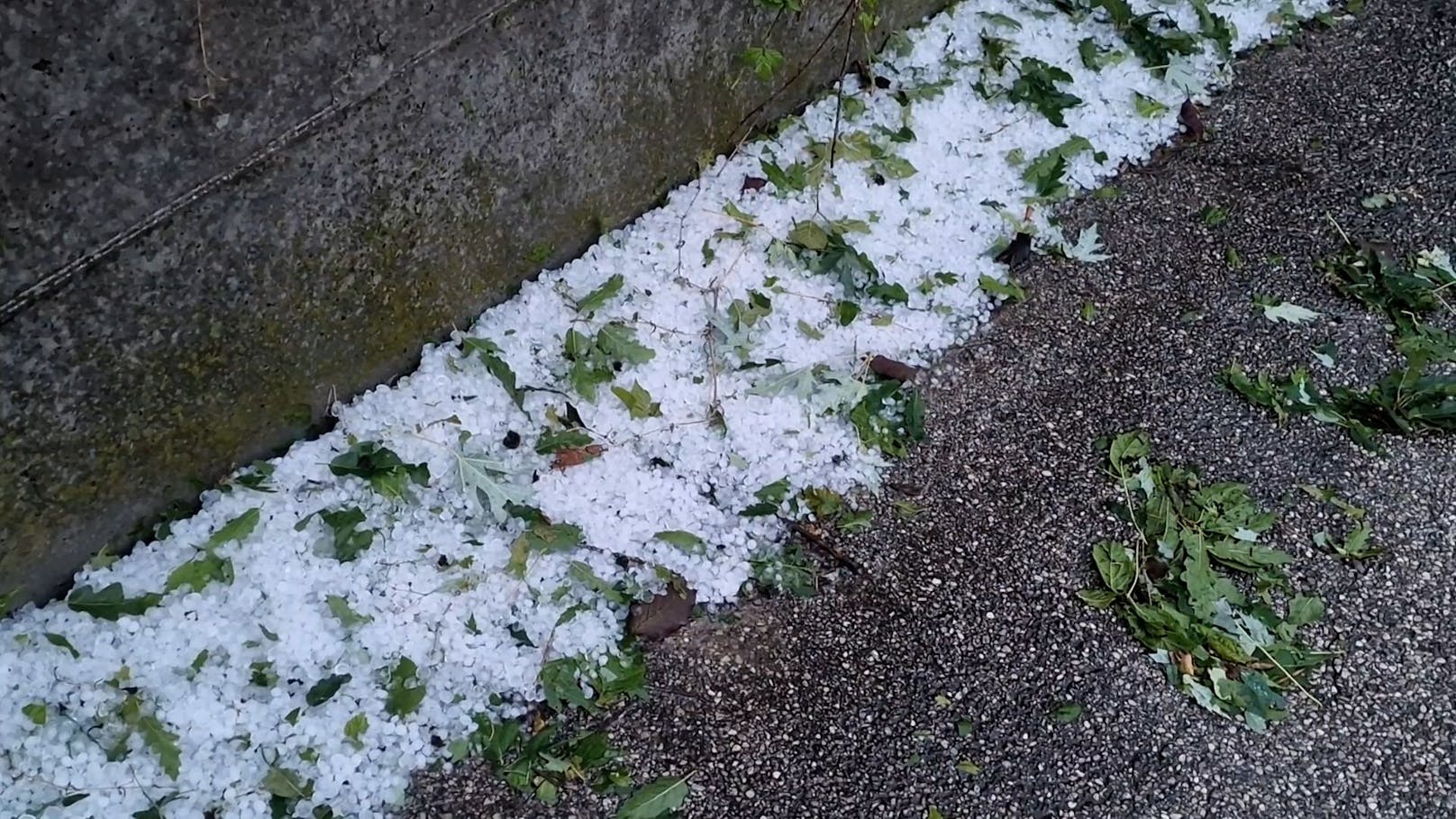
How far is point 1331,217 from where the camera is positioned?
11.5ft

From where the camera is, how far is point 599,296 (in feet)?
9.37

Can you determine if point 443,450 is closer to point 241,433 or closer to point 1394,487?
point 241,433

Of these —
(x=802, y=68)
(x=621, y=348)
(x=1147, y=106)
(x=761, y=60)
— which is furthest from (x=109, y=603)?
(x=1147, y=106)

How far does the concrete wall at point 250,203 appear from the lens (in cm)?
196

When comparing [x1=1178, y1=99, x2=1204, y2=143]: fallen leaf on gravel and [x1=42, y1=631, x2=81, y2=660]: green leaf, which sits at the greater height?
[x1=42, y1=631, x2=81, y2=660]: green leaf

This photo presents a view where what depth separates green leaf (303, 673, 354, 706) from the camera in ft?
7.13

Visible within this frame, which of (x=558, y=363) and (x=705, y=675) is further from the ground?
(x=558, y=363)

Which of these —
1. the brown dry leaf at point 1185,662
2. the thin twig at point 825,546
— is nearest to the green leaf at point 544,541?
the thin twig at point 825,546

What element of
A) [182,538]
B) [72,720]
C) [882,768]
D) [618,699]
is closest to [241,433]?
[182,538]

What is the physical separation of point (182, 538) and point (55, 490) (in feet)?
0.83

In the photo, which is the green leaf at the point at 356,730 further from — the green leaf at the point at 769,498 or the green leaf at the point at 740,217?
the green leaf at the point at 740,217

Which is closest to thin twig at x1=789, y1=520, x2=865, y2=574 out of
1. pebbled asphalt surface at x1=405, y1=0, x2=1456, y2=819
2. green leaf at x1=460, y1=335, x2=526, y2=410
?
pebbled asphalt surface at x1=405, y1=0, x2=1456, y2=819

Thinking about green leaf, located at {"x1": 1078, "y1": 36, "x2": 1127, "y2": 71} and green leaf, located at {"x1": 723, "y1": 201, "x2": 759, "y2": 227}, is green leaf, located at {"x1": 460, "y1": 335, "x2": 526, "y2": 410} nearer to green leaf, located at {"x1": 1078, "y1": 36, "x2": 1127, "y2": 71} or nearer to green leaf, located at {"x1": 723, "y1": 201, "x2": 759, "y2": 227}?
green leaf, located at {"x1": 723, "y1": 201, "x2": 759, "y2": 227}

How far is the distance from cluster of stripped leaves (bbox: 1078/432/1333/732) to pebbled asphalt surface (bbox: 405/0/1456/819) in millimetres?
45
